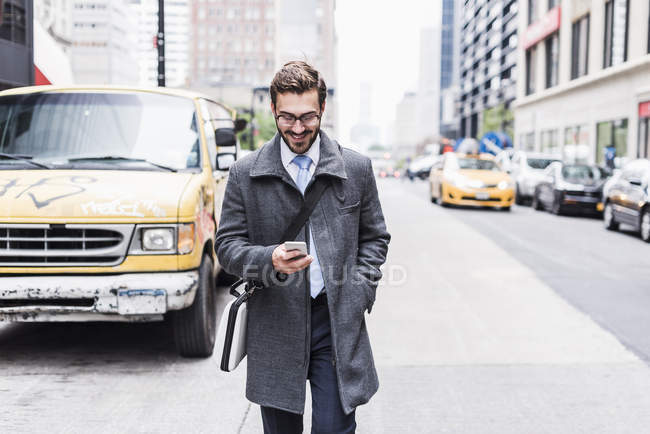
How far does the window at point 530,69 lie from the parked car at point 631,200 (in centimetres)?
3519

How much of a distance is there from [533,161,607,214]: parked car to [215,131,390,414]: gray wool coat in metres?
17.8

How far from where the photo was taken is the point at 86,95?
6273 millimetres

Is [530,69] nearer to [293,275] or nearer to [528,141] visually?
[528,141]

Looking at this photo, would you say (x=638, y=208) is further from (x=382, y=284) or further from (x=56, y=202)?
(x=56, y=202)

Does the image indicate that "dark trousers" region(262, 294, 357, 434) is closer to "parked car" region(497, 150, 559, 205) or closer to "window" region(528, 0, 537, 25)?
"parked car" region(497, 150, 559, 205)

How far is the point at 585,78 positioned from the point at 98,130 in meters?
34.7

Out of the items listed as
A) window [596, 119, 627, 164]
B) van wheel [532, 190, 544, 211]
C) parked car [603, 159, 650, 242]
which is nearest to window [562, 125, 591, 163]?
window [596, 119, 627, 164]

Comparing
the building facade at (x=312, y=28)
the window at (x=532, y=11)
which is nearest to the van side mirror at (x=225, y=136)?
the window at (x=532, y=11)

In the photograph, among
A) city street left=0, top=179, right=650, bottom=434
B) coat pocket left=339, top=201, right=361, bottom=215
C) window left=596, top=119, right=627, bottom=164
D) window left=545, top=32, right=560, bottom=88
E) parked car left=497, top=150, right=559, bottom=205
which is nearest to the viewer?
coat pocket left=339, top=201, right=361, bottom=215

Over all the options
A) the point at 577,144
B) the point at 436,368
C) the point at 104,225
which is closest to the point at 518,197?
the point at 577,144

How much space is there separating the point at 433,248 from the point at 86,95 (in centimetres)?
726

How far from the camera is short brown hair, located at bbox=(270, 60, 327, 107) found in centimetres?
256

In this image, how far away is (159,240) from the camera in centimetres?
510

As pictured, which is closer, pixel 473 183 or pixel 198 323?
pixel 198 323
